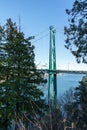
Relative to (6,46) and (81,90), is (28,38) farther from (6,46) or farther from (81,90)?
(81,90)

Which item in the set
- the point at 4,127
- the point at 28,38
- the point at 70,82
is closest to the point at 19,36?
the point at 28,38

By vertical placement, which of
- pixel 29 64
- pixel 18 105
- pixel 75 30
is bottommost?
pixel 18 105

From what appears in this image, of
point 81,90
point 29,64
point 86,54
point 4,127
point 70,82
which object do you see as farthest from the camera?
point 70,82

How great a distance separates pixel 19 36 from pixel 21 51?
79 centimetres

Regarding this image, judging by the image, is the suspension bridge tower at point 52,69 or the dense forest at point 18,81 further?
the suspension bridge tower at point 52,69

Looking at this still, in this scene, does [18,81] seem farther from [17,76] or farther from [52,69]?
[52,69]

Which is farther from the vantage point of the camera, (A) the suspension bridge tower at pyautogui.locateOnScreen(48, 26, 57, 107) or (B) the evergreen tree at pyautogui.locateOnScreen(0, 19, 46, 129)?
(A) the suspension bridge tower at pyautogui.locateOnScreen(48, 26, 57, 107)

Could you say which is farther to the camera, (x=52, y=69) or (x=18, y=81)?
(x=52, y=69)

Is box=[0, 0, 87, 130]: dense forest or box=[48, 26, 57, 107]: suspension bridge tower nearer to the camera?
box=[0, 0, 87, 130]: dense forest

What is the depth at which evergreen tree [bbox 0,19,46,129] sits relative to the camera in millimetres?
14492

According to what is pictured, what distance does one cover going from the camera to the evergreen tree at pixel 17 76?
14.5 m

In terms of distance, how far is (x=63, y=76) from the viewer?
1137 inches

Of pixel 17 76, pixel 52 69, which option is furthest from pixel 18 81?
pixel 52 69

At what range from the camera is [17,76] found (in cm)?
1524
